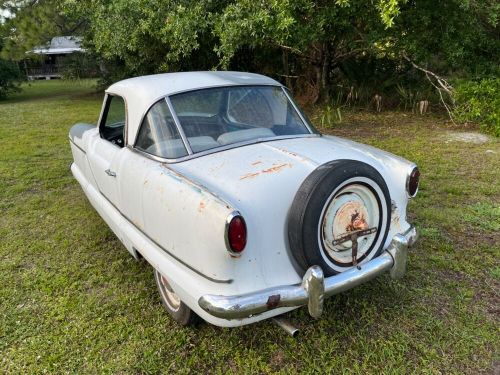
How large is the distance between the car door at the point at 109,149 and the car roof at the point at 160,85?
0.16m

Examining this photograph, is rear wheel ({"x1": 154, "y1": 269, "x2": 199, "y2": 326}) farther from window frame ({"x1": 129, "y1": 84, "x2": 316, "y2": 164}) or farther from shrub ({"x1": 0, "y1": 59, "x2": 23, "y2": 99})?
shrub ({"x1": 0, "y1": 59, "x2": 23, "y2": 99})

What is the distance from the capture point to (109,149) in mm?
3332

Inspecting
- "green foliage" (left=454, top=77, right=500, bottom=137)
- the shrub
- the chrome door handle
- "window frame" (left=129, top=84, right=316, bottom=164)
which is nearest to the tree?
the shrub

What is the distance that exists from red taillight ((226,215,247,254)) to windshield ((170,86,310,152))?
89cm

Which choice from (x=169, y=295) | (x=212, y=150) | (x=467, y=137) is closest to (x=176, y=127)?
(x=212, y=150)

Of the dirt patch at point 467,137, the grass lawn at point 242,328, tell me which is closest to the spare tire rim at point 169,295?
the grass lawn at point 242,328

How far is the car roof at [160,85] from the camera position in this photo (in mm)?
2973

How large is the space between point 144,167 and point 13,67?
18.5 metres

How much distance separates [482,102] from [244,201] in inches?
266

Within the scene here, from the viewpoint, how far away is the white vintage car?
2012mm

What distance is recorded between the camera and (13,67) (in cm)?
1761

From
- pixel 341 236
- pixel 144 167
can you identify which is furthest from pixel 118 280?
pixel 341 236

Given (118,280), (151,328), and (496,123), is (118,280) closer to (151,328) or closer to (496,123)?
(151,328)

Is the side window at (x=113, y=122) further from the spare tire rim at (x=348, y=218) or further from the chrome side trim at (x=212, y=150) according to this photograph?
the spare tire rim at (x=348, y=218)
